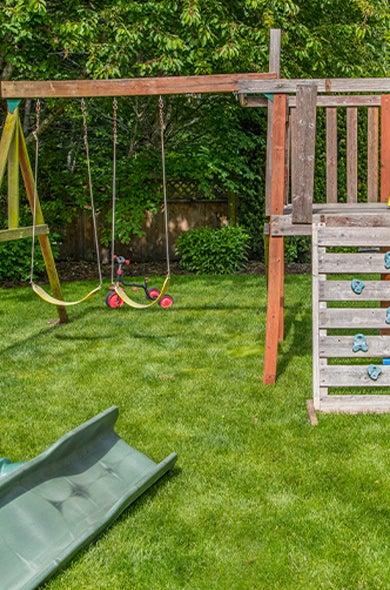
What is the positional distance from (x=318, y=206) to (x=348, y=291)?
1.11 metres

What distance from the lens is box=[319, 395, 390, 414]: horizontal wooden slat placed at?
173 inches

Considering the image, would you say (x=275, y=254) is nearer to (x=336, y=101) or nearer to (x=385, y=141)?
(x=385, y=141)

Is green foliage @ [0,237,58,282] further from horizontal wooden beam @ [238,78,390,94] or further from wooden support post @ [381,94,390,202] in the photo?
wooden support post @ [381,94,390,202]

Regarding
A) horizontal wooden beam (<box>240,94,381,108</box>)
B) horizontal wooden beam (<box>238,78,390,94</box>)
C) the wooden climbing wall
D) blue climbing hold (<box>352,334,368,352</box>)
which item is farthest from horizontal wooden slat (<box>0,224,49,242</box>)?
blue climbing hold (<box>352,334,368,352</box>)

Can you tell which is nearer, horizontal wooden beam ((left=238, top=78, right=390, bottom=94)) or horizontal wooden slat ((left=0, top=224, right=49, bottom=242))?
horizontal wooden beam ((left=238, top=78, right=390, bottom=94))

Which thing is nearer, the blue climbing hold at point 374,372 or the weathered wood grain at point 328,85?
the blue climbing hold at point 374,372

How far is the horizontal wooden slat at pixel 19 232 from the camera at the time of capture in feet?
18.0

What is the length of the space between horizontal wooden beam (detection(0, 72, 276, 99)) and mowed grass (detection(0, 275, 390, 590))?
230cm

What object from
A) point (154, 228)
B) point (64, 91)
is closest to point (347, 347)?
point (64, 91)

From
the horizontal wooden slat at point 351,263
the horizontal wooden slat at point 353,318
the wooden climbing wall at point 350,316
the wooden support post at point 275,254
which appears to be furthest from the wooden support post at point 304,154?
the horizontal wooden slat at point 353,318

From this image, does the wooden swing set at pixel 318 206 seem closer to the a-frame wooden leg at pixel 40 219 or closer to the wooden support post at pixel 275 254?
the wooden support post at pixel 275 254

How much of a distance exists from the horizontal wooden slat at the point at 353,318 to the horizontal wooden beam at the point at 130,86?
1946 mm

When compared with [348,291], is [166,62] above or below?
above

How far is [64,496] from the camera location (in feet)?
9.63
